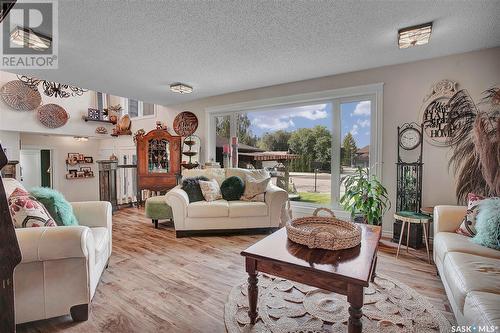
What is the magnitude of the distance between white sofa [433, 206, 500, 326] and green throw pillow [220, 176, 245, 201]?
7.86ft

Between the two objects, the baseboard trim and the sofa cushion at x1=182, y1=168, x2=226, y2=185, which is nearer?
the baseboard trim

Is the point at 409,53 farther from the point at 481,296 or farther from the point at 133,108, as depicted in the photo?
the point at 133,108

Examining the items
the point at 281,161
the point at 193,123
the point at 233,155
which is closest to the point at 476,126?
the point at 281,161

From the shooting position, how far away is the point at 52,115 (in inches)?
196

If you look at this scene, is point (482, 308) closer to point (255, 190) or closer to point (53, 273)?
point (53, 273)

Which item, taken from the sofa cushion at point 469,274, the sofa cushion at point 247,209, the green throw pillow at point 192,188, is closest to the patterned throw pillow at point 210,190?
the green throw pillow at point 192,188

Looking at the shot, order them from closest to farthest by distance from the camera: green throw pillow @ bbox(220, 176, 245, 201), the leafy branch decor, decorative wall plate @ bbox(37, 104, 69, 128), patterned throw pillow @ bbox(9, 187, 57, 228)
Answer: patterned throw pillow @ bbox(9, 187, 57, 228)
the leafy branch decor
green throw pillow @ bbox(220, 176, 245, 201)
decorative wall plate @ bbox(37, 104, 69, 128)

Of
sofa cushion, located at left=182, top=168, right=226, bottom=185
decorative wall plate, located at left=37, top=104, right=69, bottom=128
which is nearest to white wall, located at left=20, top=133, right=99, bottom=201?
decorative wall plate, located at left=37, top=104, right=69, bottom=128

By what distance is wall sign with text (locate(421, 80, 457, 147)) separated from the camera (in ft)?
9.56

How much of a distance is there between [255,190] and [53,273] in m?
2.48

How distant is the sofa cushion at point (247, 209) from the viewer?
3383 millimetres

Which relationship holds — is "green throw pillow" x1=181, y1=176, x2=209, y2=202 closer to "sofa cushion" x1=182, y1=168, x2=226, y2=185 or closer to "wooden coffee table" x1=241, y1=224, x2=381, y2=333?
"sofa cushion" x1=182, y1=168, x2=226, y2=185

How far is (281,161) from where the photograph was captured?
4.40 meters

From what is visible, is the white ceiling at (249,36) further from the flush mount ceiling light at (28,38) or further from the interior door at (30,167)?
the interior door at (30,167)
